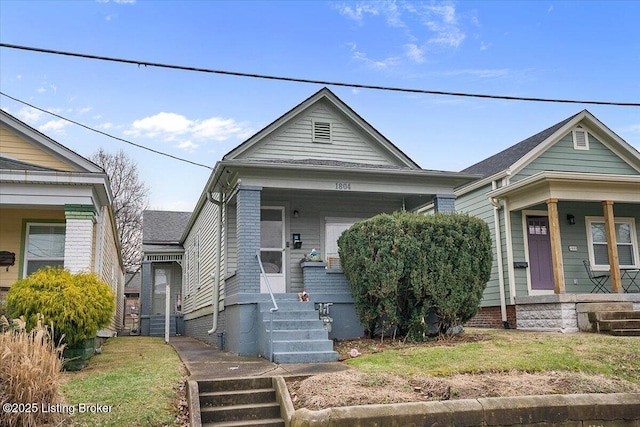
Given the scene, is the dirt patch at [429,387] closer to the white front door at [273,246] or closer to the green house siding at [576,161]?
the white front door at [273,246]

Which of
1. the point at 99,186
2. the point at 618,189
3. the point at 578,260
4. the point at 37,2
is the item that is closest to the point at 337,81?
the point at 99,186

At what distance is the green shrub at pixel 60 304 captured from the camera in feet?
27.2

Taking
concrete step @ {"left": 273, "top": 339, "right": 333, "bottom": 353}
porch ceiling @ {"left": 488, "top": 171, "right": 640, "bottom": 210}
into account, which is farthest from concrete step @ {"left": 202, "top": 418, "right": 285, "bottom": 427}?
porch ceiling @ {"left": 488, "top": 171, "right": 640, "bottom": 210}

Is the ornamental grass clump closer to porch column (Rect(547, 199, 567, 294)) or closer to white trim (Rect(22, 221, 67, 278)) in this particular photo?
white trim (Rect(22, 221, 67, 278))

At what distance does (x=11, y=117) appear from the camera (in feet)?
37.5

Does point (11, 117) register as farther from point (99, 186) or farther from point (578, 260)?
point (578, 260)

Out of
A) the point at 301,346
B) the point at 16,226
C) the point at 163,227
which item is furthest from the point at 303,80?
the point at 163,227

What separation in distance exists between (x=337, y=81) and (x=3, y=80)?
766 cm

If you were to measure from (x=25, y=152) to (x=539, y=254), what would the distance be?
1298 cm

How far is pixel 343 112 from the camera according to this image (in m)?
14.0

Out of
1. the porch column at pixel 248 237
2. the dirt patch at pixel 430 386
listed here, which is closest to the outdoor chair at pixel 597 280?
the dirt patch at pixel 430 386

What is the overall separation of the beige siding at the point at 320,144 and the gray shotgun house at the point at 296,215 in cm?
3

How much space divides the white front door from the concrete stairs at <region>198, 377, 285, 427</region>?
5.61 metres

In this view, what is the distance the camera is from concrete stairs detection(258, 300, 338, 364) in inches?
342
